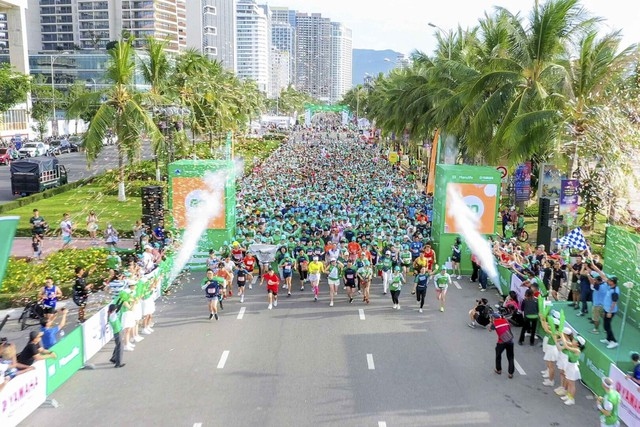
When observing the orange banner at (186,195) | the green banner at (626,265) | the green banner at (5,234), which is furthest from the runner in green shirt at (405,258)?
the green banner at (5,234)

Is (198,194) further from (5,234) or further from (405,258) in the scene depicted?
(5,234)

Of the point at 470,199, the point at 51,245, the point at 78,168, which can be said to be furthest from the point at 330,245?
the point at 78,168

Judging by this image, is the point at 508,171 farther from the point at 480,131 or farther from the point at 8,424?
the point at 8,424

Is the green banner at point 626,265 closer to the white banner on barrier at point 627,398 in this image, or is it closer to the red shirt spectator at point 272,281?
the white banner on barrier at point 627,398

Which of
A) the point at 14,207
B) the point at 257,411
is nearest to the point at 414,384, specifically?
the point at 257,411

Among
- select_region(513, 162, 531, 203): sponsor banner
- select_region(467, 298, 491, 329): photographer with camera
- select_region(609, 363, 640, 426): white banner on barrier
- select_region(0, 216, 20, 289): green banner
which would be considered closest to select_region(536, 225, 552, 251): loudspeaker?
select_region(513, 162, 531, 203): sponsor banner

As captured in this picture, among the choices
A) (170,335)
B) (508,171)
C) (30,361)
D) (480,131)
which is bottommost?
(170,335)

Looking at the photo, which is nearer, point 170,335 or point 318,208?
point 170,335
